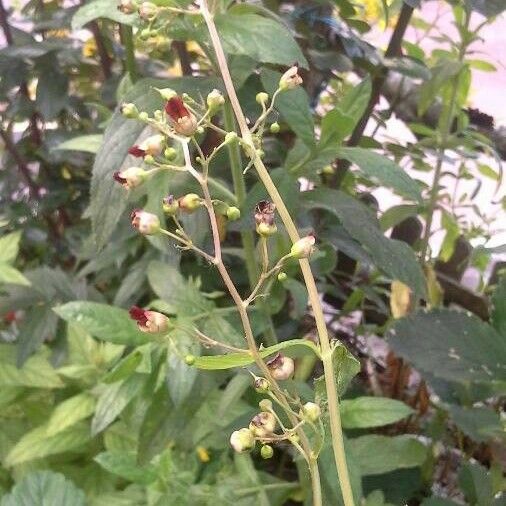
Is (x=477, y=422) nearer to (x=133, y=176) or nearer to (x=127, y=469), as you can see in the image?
(x=127, y=469)

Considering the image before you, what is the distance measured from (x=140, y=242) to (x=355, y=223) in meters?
0.28

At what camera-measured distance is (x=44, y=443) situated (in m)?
0.63

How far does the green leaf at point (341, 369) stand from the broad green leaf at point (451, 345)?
218 millimetres

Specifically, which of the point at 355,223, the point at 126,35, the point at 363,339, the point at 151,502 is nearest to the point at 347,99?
the point at 355,223

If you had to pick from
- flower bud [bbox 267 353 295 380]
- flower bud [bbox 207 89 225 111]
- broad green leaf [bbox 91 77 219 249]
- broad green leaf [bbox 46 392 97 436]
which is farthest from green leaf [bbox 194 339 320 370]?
broad green leaf [bbox 46 392 97 436]

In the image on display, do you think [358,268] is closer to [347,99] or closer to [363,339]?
[363,339]

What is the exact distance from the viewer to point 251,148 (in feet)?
0.92

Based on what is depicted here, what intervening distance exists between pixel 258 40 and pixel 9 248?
0.41 m

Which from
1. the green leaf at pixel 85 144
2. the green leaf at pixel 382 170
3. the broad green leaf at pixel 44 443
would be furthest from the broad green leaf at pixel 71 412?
the green leaf at pixel 382 170

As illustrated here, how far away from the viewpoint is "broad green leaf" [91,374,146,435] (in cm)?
55

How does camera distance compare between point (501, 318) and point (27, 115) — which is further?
point (27, 115)

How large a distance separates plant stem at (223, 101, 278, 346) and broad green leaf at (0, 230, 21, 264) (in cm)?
29

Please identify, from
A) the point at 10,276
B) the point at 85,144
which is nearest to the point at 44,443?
the point at 10,276

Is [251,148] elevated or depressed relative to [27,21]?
elevated
